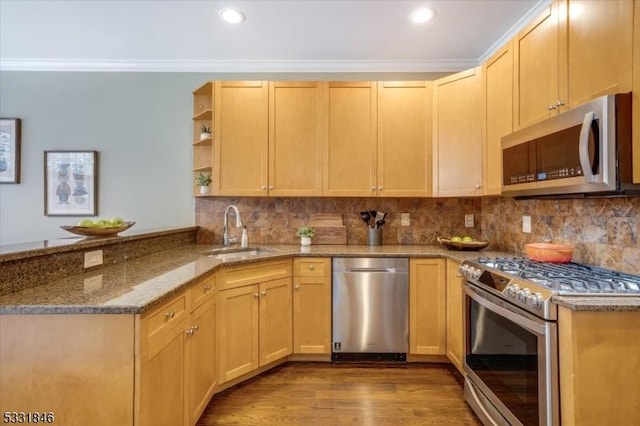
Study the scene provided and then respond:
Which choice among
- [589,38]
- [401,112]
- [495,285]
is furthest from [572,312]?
[401,112]

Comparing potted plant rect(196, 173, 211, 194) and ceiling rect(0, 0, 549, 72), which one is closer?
ceiling rect(0, 0, 549, 72)

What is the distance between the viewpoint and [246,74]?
3113 millimetres

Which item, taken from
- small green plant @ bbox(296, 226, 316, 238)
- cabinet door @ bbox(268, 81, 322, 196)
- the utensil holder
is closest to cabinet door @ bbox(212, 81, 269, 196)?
cabinet door @ bbox(268, 81, 322, 196)

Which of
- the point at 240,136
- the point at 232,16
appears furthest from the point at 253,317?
the point at 232,16

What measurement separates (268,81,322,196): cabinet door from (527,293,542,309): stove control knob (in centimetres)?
183

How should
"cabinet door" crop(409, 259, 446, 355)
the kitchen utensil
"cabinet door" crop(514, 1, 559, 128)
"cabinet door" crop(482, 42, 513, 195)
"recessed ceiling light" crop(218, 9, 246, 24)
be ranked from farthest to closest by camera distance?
the kitchen utensil
"cabinet door" crop(409, 259, 446, 355)
"recessed ceiling light" crop(218, 9, 246, 24)
"cabinet door" crop(482, 42, 513, 195)
"cabinet door" crop(514, 1, 559, 128)

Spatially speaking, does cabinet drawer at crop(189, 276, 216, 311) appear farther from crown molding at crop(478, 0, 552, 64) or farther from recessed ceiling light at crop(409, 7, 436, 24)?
crown molding at crop(478, 0, 552, 64)

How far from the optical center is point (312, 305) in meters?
2.52

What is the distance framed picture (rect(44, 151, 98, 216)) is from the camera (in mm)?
3084

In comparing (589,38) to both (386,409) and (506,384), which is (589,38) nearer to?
(506,384)

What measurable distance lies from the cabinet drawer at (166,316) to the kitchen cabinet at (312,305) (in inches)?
43.6

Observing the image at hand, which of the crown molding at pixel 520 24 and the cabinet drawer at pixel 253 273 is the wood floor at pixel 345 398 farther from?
the crown molding at pixel 520 24

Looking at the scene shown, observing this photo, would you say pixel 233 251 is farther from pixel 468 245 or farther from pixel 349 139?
pixel 468 245

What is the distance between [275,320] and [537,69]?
7.83ft
